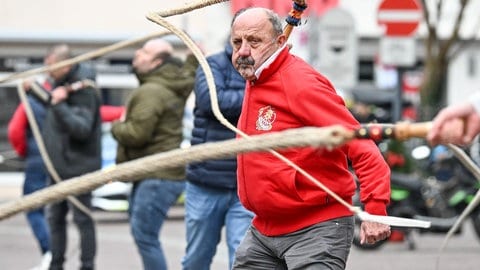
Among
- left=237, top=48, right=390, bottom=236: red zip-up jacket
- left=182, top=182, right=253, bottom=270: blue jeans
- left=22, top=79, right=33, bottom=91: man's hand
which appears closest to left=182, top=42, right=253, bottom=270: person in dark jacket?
left=182, top=182, right=253, bottom=270: blue jeans

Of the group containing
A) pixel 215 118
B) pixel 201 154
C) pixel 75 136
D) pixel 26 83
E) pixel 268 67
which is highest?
pixel 201 154

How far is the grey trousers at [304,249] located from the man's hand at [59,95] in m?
4.50

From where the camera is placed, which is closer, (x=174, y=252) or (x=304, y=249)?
(x=304, y=249)

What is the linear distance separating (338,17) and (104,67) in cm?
1104

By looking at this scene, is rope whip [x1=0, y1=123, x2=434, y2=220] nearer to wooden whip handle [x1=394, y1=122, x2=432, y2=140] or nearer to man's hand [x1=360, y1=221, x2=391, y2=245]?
wooden whip handle [x1=394, y1=122, x2=432, y2=140]

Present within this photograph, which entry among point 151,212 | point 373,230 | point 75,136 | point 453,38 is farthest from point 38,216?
point 453,38

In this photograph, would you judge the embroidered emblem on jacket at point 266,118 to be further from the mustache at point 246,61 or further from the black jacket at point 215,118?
the black jacket at point 215,118

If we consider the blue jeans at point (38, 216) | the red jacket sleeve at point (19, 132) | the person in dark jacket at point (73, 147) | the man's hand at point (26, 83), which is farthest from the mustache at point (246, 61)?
the red jacket sleeve at point (19, 132)

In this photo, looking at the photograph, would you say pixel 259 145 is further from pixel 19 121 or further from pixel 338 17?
pixel 338 17

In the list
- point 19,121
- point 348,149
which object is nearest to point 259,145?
point 348,149

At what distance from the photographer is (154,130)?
349 inches

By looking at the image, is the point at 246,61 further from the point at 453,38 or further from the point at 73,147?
the point at 453,38

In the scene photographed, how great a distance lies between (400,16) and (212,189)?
30.1 feet

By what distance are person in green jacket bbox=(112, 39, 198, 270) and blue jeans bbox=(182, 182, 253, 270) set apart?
902mm
